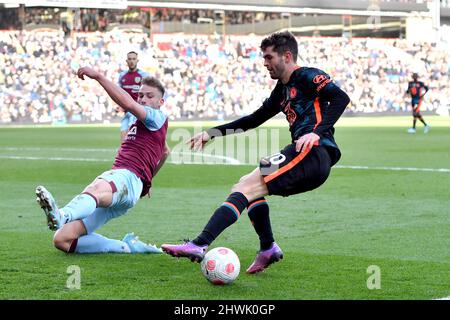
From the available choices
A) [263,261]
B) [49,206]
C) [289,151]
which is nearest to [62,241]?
[49,206]

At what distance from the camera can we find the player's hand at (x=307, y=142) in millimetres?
6836

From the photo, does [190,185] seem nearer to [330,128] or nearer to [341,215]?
[341,215]

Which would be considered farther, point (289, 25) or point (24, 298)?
point (289, 25)

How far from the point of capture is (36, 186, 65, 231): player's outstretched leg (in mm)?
6910

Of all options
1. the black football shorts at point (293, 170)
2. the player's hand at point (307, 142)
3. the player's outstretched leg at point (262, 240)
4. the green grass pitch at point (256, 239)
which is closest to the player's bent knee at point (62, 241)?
the green grass pitch at point (256, 239)

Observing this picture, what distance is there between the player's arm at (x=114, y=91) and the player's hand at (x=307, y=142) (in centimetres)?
141

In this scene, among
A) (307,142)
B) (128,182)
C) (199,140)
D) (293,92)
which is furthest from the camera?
(128,182)

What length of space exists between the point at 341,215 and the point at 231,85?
40.0m

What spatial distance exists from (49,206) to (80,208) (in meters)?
0.52

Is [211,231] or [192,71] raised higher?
[211,231]

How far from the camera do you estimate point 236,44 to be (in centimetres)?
5294

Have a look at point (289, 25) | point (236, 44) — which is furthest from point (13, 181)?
point (289, 25)

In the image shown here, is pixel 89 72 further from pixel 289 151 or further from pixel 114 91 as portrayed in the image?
pixel 289 151

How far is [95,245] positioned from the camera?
8188 mm
